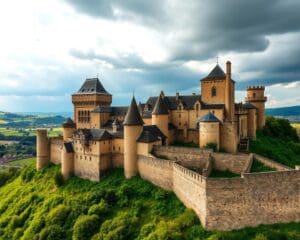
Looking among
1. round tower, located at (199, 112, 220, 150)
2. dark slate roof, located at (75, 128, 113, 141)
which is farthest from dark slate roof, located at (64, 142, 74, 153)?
round tower, located at (199, 112, 220, 150)

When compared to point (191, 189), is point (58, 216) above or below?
below

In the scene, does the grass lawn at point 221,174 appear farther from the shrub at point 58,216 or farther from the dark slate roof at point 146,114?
the shrub at point 58,216

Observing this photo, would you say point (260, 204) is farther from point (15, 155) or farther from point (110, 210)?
point (15, 155)

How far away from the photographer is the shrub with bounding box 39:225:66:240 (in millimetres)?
42125

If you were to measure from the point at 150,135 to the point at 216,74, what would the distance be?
1641 cm

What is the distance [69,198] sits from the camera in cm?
4769

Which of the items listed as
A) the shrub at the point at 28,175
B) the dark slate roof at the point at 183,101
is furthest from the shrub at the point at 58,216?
the dark slate roof at the point at 183,101

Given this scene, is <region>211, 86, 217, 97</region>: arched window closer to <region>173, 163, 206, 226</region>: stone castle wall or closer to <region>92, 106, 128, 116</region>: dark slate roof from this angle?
<region>92, 106, 128, 116</region>: dark slate roof

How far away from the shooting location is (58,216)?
44500mm

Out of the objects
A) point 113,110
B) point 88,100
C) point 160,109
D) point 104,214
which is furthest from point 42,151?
point 104,214

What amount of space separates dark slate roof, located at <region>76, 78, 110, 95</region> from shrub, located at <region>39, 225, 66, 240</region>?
3080 cm

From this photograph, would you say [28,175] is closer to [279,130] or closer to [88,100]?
[88,100]

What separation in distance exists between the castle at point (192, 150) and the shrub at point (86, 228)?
27.9 ft

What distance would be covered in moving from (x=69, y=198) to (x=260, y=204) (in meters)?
27.8
